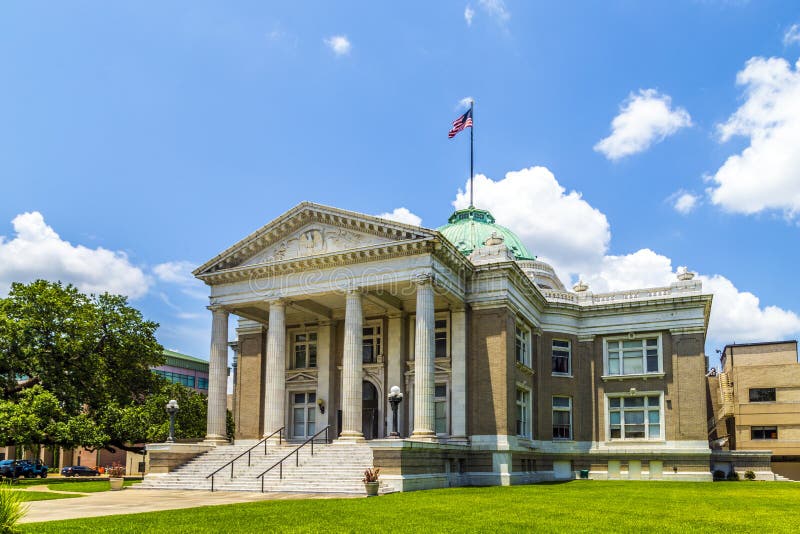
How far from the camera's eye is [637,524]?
55.9 feet

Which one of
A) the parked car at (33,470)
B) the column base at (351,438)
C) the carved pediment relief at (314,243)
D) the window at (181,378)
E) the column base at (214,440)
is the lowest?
the parked car at (33,470)

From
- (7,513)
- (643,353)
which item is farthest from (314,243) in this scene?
(7,513)

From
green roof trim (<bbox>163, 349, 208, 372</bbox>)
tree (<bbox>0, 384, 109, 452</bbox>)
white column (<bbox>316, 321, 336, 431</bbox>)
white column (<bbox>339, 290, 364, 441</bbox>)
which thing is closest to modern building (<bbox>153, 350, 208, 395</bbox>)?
green roof trim (<bbox>163, 349, 208, 372</bbox>)

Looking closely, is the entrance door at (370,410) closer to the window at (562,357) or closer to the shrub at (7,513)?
the window at (562,357)

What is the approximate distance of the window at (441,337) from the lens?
129 ft

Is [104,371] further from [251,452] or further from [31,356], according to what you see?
[251,452]

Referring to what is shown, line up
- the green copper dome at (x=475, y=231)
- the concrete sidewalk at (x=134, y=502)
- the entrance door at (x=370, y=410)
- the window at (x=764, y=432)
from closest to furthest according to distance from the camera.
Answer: the concrete sidewalk at (x=134, y=502) → the entrance door at (x=370, y=410) → the green copper dome at (x=475, y=231) → the window at (x=764, y=432)

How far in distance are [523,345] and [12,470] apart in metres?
33.9

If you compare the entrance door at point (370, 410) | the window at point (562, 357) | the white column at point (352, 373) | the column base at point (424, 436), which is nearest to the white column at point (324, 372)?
the entrance door at point (370, 410)

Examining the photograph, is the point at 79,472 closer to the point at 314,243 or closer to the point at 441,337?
the point at 314,243

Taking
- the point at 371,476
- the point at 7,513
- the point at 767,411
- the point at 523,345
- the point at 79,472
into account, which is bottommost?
the point at 79,472

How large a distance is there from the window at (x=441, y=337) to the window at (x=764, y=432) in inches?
1285

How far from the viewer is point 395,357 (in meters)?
39.7

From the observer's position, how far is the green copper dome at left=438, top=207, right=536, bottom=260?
169ft
